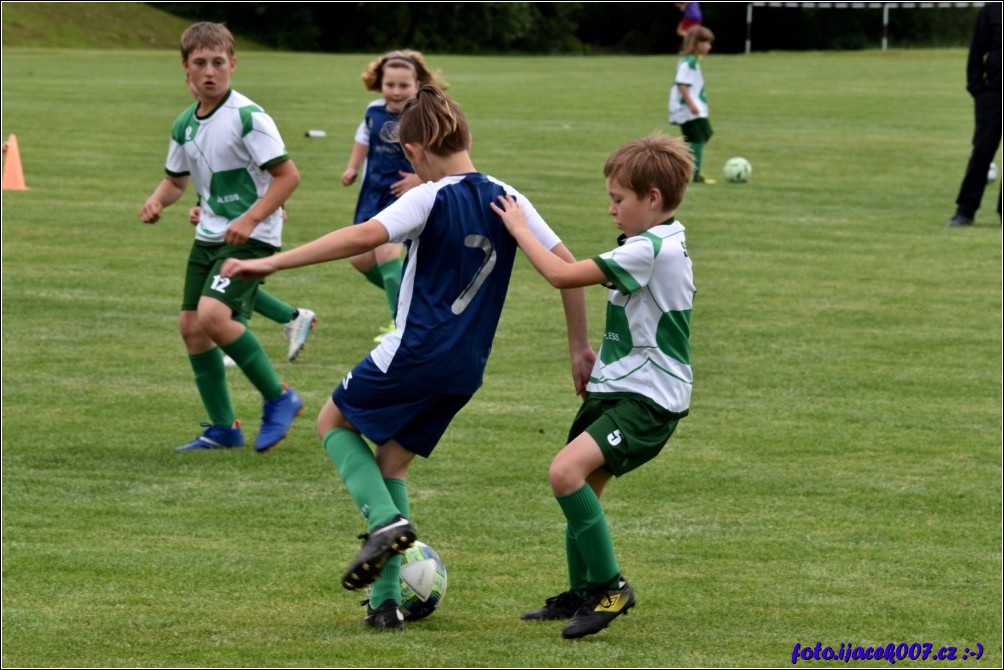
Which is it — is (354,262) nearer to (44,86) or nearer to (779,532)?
(779,532)

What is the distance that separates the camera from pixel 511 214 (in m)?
5.18

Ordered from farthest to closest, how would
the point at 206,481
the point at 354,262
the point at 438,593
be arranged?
1. the point at 354,262
2. the point at 206,481
3. the point at 438,593

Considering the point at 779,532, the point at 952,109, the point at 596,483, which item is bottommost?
the point at 952,109

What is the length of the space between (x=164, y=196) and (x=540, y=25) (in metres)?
60.6

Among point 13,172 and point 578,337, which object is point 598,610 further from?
point 13,172

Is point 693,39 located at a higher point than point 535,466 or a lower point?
higher

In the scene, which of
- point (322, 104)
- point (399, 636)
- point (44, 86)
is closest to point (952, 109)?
point (322, 104)

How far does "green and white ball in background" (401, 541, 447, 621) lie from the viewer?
5.43m

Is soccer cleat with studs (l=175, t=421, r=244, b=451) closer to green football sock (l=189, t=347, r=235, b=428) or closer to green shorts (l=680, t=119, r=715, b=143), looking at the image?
green football sock (l=189, t=347, r=235, b=428)

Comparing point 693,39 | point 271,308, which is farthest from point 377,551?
point 693,39

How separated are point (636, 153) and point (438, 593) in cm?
163

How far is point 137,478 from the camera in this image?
7.79m

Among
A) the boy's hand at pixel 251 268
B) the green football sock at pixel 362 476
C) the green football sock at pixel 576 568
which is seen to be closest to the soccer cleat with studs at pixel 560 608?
the green football sock at pixel 576 568

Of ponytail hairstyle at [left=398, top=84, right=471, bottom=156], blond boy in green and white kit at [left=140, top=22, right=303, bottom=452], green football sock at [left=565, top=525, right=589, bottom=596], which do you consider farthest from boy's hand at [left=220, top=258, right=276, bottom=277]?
blond boy in green and white kit at [left=140, top=22, right=303, bottom=452]
